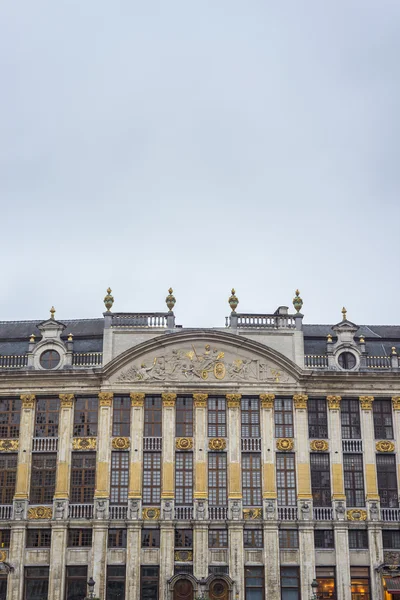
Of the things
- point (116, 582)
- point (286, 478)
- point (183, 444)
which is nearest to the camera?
point (116, 582)

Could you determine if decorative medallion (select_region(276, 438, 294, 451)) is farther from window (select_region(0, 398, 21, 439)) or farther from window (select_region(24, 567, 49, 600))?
window (select_region(0, 398, 21, 439))

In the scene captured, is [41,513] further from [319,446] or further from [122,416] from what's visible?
[319,446]

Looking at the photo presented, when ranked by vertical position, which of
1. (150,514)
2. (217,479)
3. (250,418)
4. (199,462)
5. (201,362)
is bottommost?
(150,514)

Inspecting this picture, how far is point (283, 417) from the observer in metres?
49.2

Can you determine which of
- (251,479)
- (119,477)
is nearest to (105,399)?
(119,477)

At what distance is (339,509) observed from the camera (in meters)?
47.0

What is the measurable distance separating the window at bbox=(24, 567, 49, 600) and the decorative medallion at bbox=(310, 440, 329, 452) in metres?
16.6

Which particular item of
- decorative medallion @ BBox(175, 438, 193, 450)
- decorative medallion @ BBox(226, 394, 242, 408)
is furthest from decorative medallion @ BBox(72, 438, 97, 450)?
decorative medallion @ BBox(226, 394, 242, 408)

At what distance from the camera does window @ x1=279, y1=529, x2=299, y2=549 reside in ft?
152

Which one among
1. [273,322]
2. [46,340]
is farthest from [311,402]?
[46,340]

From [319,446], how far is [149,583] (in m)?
12.5

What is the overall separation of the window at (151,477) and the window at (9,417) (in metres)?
7.91

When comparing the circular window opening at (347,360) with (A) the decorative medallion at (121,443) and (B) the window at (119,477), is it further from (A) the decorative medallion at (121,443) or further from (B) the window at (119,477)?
(B) the window at (119,477)

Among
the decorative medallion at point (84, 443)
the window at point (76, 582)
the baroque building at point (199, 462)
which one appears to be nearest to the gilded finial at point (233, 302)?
the baroque building at point (199, 462)
